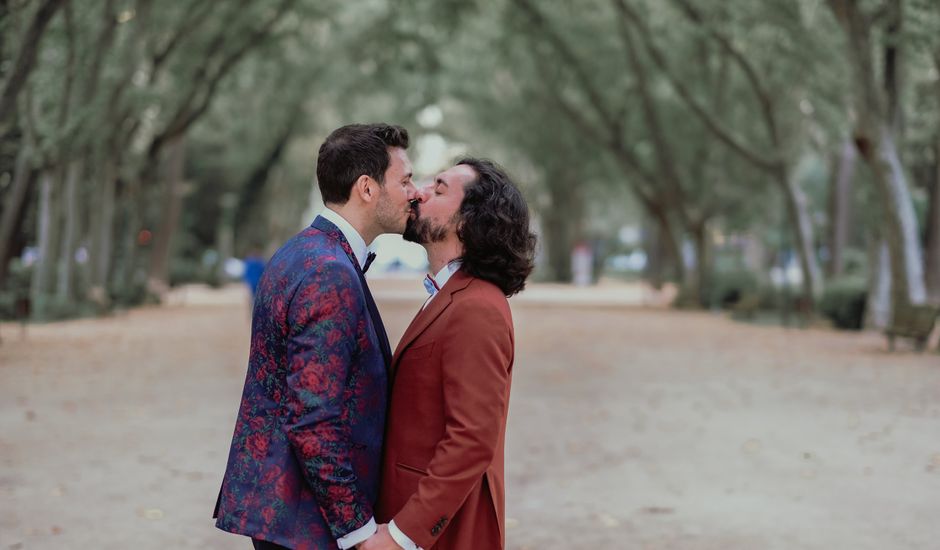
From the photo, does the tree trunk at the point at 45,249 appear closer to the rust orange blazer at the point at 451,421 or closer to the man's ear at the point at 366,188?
the man's ear at the point at 366,188

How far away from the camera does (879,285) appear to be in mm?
23656

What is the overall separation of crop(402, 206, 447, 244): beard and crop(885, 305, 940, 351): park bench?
17.7 m

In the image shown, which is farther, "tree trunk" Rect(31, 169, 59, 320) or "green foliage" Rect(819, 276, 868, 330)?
"green foliage" Rect(819, 276, 868, 330)

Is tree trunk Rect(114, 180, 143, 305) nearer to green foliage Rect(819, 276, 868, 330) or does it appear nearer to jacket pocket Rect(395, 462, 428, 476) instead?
green foliage Rect(819, 276, 868, 330)

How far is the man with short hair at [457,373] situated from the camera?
2.81 metres

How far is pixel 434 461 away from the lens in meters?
2.81

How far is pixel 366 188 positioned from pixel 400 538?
85cm

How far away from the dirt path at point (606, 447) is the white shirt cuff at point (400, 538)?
11.9 feet

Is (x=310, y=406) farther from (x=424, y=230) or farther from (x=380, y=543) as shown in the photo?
(x=424, y=230)

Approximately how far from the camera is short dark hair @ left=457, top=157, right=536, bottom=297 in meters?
2.96

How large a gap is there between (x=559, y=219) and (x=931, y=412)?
4345 cm

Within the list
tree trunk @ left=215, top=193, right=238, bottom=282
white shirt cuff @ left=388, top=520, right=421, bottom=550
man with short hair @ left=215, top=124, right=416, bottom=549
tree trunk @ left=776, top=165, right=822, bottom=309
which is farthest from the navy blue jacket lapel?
tree trunk @ left=215, top=193, right=238, bottom=282

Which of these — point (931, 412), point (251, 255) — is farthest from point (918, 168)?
point (931, 412)

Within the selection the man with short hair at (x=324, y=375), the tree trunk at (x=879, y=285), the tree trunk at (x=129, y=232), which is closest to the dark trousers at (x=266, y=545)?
the man with short hair at (x=324, y=375)
